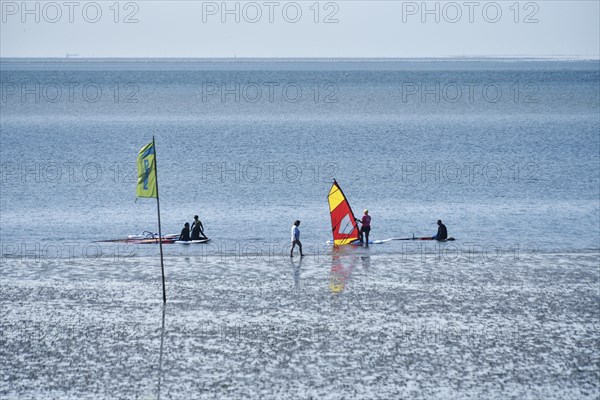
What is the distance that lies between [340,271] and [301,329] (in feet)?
23.3

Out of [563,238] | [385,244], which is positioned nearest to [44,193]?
[385,244]

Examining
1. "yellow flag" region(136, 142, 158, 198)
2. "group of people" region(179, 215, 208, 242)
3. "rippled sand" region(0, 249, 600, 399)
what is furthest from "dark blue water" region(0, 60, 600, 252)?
"yellow flag" region(136, 142, 158, 198)

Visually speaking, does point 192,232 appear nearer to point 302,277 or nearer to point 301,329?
point 302,277

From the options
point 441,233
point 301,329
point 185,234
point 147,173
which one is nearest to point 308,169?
point 441,233

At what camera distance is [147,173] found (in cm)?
2733

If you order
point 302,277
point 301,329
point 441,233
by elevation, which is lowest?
point 301,329

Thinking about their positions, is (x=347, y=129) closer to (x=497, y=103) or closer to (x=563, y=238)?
(x=497, y=103)

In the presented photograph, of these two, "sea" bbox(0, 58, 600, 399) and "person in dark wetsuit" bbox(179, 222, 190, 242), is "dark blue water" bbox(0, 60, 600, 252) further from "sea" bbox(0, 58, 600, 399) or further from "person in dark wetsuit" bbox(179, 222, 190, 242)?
"person in dark wetsuit" bbox(179, 222, 190, 242)

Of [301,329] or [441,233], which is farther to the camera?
[441,233]

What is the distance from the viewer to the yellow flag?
1068 inches

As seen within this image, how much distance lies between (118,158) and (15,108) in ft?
214

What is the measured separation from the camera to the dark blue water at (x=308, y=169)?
4381 centimetres

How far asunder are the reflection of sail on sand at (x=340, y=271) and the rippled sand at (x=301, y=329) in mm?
130

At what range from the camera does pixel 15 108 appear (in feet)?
435
